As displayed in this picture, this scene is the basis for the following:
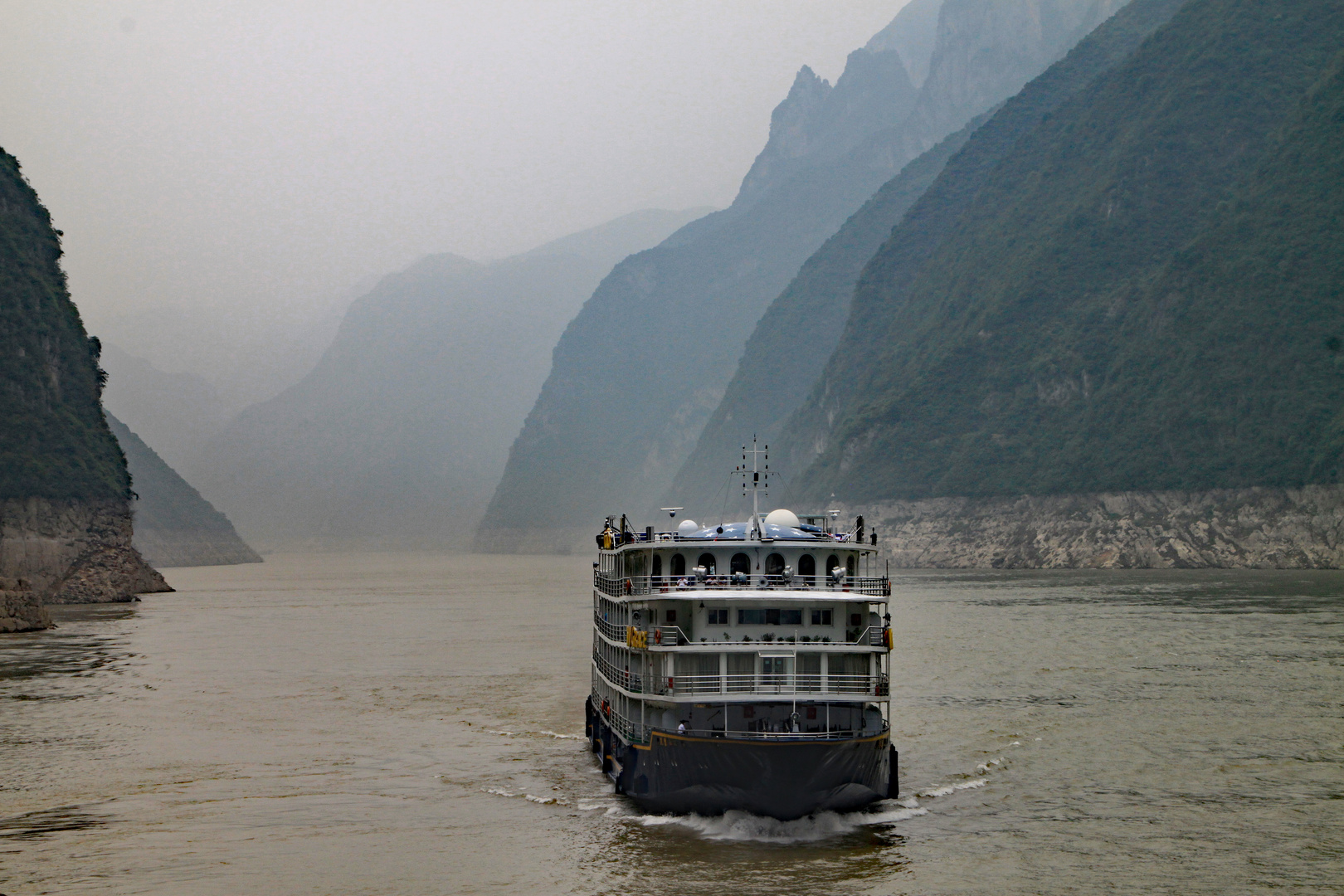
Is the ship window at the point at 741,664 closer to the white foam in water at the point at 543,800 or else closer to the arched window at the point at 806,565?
the arched window at the point at 806,565

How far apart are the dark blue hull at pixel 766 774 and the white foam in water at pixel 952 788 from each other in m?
5.66

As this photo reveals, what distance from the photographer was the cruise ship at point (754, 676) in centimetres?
3856

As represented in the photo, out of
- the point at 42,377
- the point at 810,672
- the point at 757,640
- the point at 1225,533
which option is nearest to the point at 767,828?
the point at 810,672

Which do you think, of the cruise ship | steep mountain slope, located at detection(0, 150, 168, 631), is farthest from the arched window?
steep mountain slope, located at detection(0, 150, 168, 631)

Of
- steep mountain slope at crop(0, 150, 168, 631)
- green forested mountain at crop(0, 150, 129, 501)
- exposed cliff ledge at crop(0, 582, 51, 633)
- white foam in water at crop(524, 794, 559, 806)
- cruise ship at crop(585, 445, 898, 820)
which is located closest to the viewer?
cruise ship at crop(585, 445, 898, 820)

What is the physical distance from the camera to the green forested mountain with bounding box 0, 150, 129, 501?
486 ft

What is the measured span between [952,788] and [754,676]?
11.6 m

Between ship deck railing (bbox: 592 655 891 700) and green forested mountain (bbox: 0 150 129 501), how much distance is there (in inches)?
4826

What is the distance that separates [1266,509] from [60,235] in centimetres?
17036

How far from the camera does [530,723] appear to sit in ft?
201

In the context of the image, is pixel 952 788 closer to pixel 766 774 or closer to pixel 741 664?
pixel 741 664

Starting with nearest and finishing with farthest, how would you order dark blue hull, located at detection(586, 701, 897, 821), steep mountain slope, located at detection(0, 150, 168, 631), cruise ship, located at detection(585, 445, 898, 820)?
1. dark blue hull, located at detection(586, 701, 897, 821)
2. cruise ship, located at detection(585, 445, 898, 820)
3. steep mountain slope, located at detection(0, 150, 168, 631)

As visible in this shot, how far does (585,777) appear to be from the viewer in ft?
162

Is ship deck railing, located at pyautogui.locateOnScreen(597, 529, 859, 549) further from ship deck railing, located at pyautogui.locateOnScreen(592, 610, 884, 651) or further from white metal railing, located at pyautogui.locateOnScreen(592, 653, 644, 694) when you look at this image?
white metal railing, located at pyautogui.locateOnScreen(592, 653, 644, 694)
